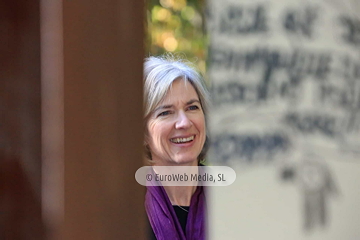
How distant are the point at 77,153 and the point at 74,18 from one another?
17cm

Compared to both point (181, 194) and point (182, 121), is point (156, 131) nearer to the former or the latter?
point (182, 121)

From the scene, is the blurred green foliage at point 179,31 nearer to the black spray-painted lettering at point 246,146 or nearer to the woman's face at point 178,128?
the woman's face at point 178,128

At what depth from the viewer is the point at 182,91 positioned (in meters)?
1.27

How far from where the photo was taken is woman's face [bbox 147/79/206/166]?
125cm

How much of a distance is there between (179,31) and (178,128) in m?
0.27

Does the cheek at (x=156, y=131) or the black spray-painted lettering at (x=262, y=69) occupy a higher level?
the black spray-painted lettering at (x=262, y=69)

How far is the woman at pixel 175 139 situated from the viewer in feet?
4.03

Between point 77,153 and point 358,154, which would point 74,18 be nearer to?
point 77,153

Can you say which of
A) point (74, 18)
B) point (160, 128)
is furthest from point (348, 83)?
point (74, 18)

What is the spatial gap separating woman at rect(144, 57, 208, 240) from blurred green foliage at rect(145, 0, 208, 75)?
0.12 feet

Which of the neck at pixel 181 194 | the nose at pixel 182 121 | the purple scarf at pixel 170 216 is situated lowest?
the purple scarf at pixel 170 216

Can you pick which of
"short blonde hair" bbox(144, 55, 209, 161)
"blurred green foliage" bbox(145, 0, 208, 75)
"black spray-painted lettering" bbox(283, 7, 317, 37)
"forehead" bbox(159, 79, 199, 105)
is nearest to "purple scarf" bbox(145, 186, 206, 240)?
"short blonde hair" bbox(144, 55, 209, 161)

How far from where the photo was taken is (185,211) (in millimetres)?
1273

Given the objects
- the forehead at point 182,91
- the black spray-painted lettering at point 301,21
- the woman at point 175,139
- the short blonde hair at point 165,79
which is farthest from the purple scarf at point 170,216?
the black spray-painted lettering at point 301,21
